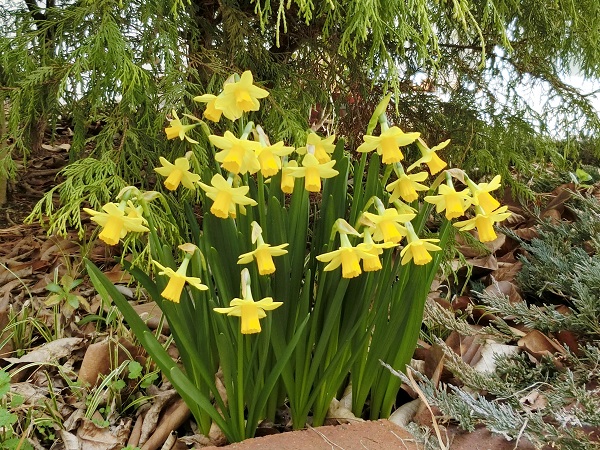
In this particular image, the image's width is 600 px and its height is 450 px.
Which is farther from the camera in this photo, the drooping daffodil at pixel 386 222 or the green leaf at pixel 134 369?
the green leaf at pixel 134 369

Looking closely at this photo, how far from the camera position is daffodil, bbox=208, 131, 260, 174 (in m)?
1.06

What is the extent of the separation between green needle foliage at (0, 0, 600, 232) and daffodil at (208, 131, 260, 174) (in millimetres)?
445

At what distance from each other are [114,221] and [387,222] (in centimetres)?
55

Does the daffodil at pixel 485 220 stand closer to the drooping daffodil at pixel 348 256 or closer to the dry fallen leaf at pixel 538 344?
the drooping daffodil at pixel 348 256

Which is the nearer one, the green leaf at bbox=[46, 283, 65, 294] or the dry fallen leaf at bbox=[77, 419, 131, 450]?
the dry fallen leaf at bbox=[77, 419, 131, 450]

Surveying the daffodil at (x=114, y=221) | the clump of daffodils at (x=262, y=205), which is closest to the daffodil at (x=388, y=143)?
the clump of daffodils at (x=262, y=205)

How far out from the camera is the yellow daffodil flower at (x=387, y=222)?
3.55ft

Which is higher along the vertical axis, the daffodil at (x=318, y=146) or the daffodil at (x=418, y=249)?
the daffodil at (x=318, y=146)

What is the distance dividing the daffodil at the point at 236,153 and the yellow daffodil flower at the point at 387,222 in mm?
247

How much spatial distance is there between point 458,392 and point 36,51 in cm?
167

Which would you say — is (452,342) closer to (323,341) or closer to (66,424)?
(323,341)

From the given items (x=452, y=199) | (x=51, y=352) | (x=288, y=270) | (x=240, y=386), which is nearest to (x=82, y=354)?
(x=51, y=352)

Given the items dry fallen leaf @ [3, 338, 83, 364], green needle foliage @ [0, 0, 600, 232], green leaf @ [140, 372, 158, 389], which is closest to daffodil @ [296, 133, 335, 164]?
green needle foliage @ [0, 0, 600, 232]

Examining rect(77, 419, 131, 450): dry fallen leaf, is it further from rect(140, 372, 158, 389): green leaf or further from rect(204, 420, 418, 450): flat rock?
rect(204, 420, 418, 450): flat rock
